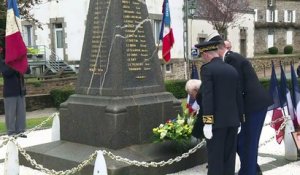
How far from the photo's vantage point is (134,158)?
6805 mm

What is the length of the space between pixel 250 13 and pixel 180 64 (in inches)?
466

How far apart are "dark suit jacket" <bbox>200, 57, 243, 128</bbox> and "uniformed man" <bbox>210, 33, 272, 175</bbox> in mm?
491

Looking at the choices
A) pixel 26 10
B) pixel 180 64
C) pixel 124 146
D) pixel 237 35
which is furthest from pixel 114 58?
pixel 237 35

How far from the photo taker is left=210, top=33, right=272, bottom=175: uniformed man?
637 cm

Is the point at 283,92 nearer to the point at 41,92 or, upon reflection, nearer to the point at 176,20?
the point at 41,92

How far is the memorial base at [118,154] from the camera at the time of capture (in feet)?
21.5

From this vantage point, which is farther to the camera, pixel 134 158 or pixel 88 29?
pixel 88 29

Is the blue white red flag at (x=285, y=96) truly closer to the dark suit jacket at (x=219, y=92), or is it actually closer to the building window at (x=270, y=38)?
the dark suit jacket at (x=219, y=92)

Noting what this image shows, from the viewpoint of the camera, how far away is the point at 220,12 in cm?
3506

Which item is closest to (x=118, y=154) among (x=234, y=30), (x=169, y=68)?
(x=169, y=68)

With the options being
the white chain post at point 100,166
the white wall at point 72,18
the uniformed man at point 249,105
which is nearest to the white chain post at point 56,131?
the white chain post at point 100,166

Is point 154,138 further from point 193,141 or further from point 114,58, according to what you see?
point 114,58

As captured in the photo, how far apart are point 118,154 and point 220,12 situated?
29427 mm

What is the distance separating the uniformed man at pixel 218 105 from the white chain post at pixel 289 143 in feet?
8.15
